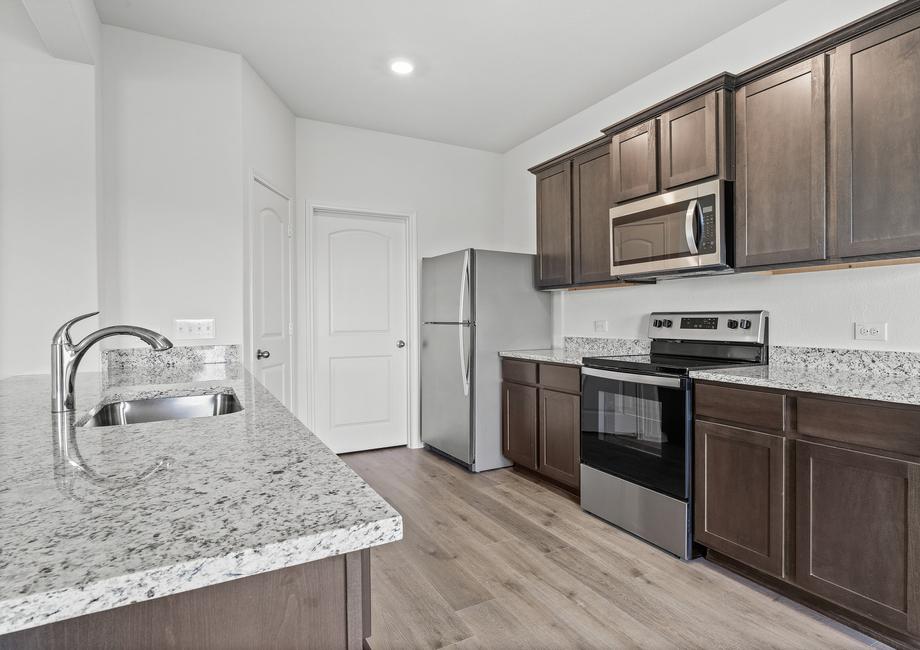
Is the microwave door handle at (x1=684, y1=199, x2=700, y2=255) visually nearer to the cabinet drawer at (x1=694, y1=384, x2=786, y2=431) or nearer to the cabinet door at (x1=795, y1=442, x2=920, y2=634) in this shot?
the cabinet drawer at (x1=694, y1=384, x2=786, y2=431)

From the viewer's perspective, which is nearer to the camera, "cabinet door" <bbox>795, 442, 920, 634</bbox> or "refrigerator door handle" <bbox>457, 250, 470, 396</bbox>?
"cabinet door" <bbox>795, 442, 920, 634</bbox>

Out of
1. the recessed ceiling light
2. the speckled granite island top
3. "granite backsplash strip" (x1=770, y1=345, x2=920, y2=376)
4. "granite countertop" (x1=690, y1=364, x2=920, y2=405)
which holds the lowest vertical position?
"granite countertop" (x1=690, y1=364, x2=920, y2=405)

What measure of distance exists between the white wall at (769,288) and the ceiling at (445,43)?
0.30 ft

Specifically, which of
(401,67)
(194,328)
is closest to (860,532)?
(194,328)

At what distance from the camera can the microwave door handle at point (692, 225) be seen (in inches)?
97.1

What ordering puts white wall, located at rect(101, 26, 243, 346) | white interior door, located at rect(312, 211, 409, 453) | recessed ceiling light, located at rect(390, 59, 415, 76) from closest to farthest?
white wall, located at rect(101, 26, 243, 346) → recessed ceiling light, located at rect(390, 59, 415, 76) → white interior door, located at rect(312, 211, 409, 453)

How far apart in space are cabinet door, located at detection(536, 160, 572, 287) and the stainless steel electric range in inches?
32.0

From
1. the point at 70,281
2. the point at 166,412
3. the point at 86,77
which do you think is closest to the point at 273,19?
the point at 86,77

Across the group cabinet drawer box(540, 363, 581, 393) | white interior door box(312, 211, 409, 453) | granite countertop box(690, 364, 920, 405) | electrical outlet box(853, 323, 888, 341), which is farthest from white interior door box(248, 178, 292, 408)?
electrical outlet box(853, 323, 888, 341)

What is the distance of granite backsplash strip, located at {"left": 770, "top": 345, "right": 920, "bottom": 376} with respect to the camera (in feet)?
6.64

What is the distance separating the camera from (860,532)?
172 cm

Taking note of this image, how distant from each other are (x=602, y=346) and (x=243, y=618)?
10.6 feet

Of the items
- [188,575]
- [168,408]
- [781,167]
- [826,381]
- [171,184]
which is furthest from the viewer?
[171,184]

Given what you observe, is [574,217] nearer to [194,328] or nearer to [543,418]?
[543,418]
